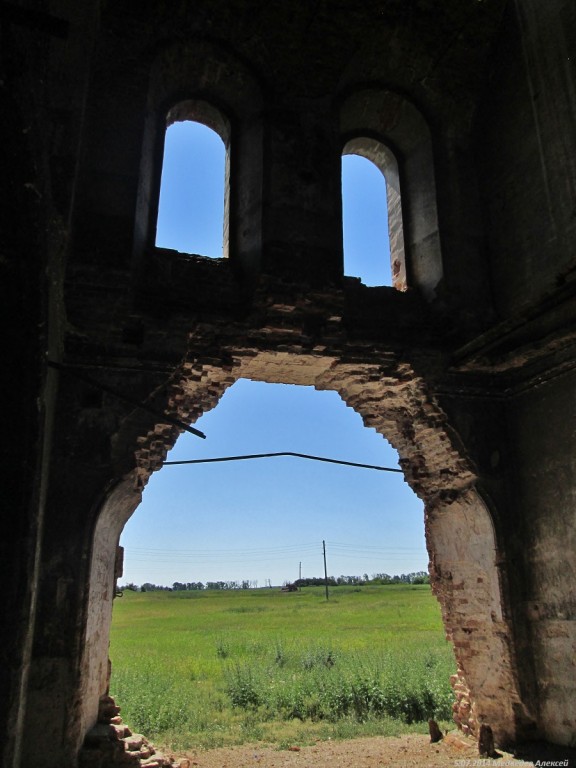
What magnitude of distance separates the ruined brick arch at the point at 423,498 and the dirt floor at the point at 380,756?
294 millimetres

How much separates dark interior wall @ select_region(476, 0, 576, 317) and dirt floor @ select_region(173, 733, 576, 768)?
4.30 m

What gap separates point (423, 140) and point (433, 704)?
8.10m

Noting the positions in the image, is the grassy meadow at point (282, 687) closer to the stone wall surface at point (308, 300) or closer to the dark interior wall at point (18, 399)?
the stone wall surface at point (308, 300)

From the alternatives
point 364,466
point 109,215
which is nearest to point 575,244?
point 364,466

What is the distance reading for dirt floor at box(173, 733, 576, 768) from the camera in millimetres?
5410

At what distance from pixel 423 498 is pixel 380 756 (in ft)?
9.32

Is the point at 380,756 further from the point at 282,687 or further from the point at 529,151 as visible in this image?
the point at 529,151

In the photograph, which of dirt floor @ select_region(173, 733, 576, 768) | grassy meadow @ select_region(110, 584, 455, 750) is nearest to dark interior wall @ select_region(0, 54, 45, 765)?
dirt floor @ select_region(173, 733, 576, 768)

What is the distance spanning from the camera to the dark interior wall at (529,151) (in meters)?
6.12

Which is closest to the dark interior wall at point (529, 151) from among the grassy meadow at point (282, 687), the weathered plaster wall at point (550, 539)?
the weathered plaster wall at point (550, 539)

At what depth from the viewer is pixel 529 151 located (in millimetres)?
6719

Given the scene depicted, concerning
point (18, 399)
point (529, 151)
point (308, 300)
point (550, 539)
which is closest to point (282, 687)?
point (550, 539)

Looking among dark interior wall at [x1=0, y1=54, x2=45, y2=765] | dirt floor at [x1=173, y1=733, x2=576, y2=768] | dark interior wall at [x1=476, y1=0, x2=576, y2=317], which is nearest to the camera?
dark interior wall at [x1=0, y1=54, x2=45, y2=765]

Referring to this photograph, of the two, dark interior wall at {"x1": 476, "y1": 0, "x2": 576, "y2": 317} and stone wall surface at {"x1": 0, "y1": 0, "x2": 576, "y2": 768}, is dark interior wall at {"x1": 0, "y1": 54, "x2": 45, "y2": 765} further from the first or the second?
dark interior wall at {"x1": 476, "y1": 0, "x2": 576, "y2": 317}
